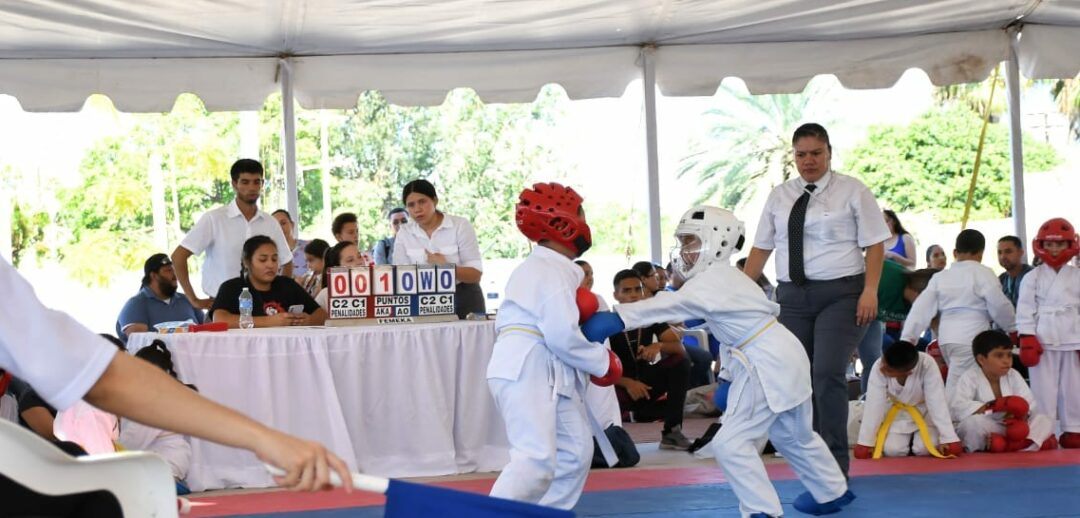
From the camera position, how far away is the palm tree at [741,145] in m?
32.1

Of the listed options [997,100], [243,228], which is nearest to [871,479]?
[243,228]

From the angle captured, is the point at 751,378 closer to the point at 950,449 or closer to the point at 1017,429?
the point at 950,449

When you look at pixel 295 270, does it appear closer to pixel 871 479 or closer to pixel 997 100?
pixel 871 479

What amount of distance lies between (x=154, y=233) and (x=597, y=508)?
23.0 metres

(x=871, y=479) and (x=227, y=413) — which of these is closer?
(x=227, y=413)

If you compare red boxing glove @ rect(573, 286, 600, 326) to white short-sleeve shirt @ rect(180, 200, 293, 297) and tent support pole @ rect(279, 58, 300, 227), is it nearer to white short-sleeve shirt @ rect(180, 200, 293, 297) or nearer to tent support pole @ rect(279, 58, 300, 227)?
white short-sleeve shirt @ rect(180, 200, 293, 297)

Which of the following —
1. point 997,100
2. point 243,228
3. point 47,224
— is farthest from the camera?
point 997,100

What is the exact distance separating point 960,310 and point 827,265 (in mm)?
2507

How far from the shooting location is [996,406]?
7.47 m

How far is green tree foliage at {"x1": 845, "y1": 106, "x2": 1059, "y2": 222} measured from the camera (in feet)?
101

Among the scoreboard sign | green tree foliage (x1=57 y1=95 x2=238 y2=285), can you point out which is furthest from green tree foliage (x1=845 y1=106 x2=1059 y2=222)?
the scoreboard sign

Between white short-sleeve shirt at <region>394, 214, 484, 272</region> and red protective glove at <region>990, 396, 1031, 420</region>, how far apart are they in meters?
3.17

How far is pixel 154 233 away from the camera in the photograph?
2694 centimetres

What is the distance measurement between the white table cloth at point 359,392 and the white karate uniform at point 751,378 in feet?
6.71
